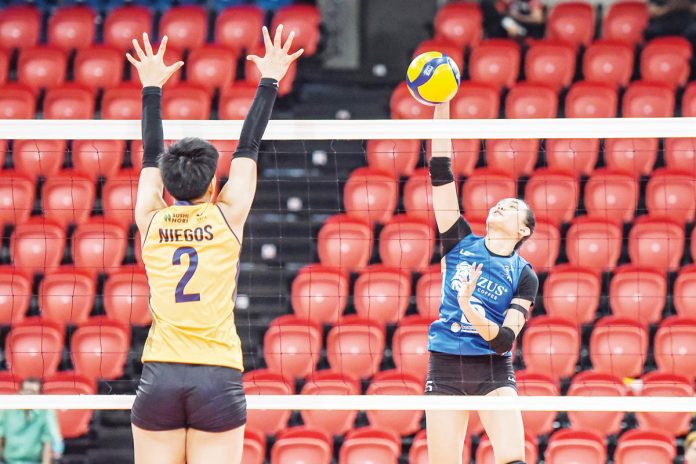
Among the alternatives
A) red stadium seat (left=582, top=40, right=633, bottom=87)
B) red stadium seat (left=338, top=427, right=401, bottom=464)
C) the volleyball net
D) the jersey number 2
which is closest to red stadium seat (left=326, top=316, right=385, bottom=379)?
the volleyball net

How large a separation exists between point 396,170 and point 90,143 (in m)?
3.18

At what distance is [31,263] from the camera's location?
1004 centimetres

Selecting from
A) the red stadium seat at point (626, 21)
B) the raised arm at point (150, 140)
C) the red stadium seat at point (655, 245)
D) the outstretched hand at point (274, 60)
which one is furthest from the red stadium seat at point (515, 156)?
the raised arm at point (150, 140)

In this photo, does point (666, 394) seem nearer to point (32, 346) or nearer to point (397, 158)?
point (397, 158)

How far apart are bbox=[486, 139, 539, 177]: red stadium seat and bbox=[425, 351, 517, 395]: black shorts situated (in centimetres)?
507

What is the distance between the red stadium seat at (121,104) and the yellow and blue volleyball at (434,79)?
6170 mm

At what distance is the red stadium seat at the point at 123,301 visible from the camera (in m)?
9.65

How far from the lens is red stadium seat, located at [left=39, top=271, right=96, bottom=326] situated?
9.71 meters

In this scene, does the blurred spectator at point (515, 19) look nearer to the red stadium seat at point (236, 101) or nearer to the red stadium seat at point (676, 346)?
the red stadium seat at point (236, 101)

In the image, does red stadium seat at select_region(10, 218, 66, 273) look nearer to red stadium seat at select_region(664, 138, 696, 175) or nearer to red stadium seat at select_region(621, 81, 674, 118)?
red stadium seat at select_region(621, 81, 674, 118)

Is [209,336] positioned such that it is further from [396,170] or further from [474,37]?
[474,37]

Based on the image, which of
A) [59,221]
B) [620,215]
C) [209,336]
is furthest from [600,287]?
[209,336]

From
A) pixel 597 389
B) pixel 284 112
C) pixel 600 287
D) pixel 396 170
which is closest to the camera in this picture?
pixel 597 389

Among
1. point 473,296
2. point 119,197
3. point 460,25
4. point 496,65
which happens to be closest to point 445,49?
point 496,65
